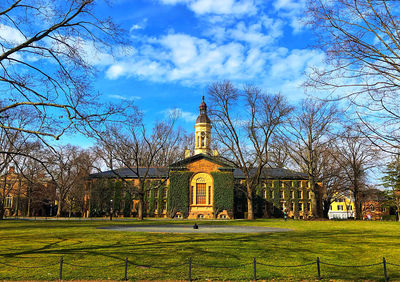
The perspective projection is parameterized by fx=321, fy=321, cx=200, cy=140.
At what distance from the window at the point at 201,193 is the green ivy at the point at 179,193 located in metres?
1.58

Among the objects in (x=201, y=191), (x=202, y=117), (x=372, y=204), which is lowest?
(x=372, y=204)

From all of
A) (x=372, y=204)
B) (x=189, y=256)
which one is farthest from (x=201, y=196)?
(x=372, y=204)

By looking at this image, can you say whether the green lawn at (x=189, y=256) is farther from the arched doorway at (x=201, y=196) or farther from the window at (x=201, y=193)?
the window at (x=201, y=193)

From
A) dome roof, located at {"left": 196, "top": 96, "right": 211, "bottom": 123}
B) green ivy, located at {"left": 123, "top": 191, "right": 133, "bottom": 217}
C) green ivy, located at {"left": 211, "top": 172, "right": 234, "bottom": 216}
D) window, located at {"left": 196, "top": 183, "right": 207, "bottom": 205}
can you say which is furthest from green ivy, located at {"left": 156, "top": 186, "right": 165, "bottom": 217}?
dome roof, located at {"left": 196, "top": 96, "right": 211, "bottom": 123}

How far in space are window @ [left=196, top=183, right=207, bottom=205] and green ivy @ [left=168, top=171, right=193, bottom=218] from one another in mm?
1578

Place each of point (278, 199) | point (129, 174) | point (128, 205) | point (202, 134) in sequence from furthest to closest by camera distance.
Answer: point (202, 134) → point (278, 199) → point (129, 174) → point (128, 205)

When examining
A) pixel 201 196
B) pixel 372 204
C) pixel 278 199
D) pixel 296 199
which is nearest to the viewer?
pixel 201 196

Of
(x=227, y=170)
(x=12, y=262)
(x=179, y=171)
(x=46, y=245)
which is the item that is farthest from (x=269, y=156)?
(x=12, y=262)

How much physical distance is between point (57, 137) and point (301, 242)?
11.8 m

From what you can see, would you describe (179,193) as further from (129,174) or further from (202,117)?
(202,117)

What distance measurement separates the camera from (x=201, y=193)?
160ft

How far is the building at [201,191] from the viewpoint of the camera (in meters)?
48.1

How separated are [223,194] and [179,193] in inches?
261

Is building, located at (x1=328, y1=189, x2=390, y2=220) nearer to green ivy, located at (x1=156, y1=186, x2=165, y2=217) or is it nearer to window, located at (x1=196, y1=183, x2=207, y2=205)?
window, located at (x1=196, y1=183, x2=207, y2=205)
